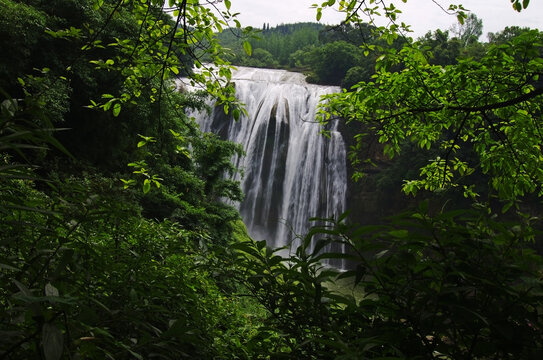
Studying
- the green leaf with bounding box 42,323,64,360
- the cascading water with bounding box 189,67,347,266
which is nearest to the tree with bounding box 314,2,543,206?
the green leaf with bounding box 42,323,64,360

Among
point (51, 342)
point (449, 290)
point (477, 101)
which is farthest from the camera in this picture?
point (477, 101)

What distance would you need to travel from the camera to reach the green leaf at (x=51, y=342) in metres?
0.56

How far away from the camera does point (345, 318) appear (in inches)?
43.4

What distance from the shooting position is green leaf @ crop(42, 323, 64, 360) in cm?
56

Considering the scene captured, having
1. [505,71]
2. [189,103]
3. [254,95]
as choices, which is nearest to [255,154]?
[254,95]

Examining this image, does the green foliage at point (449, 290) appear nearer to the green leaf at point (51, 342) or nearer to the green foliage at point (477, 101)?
the green leaf at point (51, 342)

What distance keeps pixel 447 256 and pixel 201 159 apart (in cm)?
1035

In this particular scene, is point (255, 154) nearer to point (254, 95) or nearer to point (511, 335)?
point (254, 95)

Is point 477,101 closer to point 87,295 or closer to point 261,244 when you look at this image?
point 261,244

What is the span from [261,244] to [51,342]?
659 millimetres

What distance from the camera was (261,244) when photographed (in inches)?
45.0

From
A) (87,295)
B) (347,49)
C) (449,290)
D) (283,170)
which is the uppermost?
(347,49)

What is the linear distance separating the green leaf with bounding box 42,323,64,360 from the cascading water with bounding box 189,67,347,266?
63.4 feet

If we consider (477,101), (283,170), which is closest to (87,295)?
(477,101)
